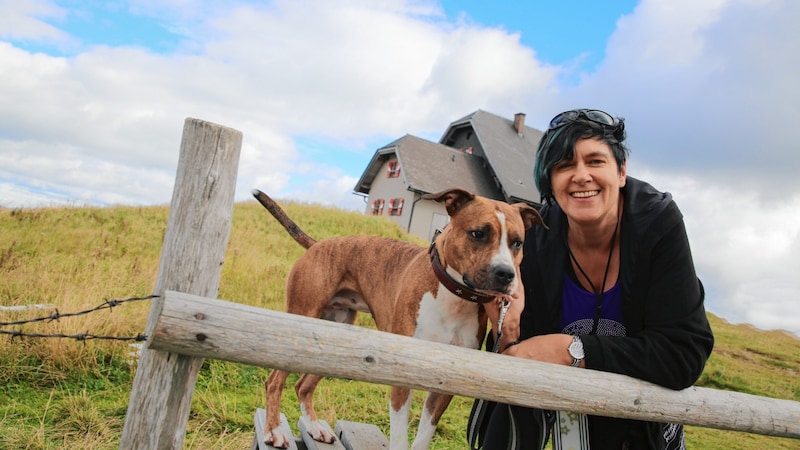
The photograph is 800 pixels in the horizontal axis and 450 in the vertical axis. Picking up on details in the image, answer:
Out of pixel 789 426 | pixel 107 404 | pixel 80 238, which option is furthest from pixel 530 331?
pixel 80 238

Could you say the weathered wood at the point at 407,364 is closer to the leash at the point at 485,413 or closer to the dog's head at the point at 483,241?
the leash at the point at 485,413

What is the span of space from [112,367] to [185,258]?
159 inches

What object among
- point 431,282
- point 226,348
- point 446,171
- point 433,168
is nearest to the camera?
point 226,348

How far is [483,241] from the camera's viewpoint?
303cm

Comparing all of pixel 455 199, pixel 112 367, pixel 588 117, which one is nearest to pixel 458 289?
pixel 455 199

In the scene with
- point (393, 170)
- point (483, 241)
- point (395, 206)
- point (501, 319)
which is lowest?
point (501, 319)

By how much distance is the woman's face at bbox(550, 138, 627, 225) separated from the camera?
8.64 feet

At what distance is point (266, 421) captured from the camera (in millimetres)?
3787

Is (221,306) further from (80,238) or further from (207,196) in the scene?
(80,238)

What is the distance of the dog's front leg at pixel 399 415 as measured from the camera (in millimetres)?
3082

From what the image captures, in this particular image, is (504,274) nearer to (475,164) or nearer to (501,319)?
(501,319)

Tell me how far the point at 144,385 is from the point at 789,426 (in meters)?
3.09

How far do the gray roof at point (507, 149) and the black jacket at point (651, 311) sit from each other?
2269 cm

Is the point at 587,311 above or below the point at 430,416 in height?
above
